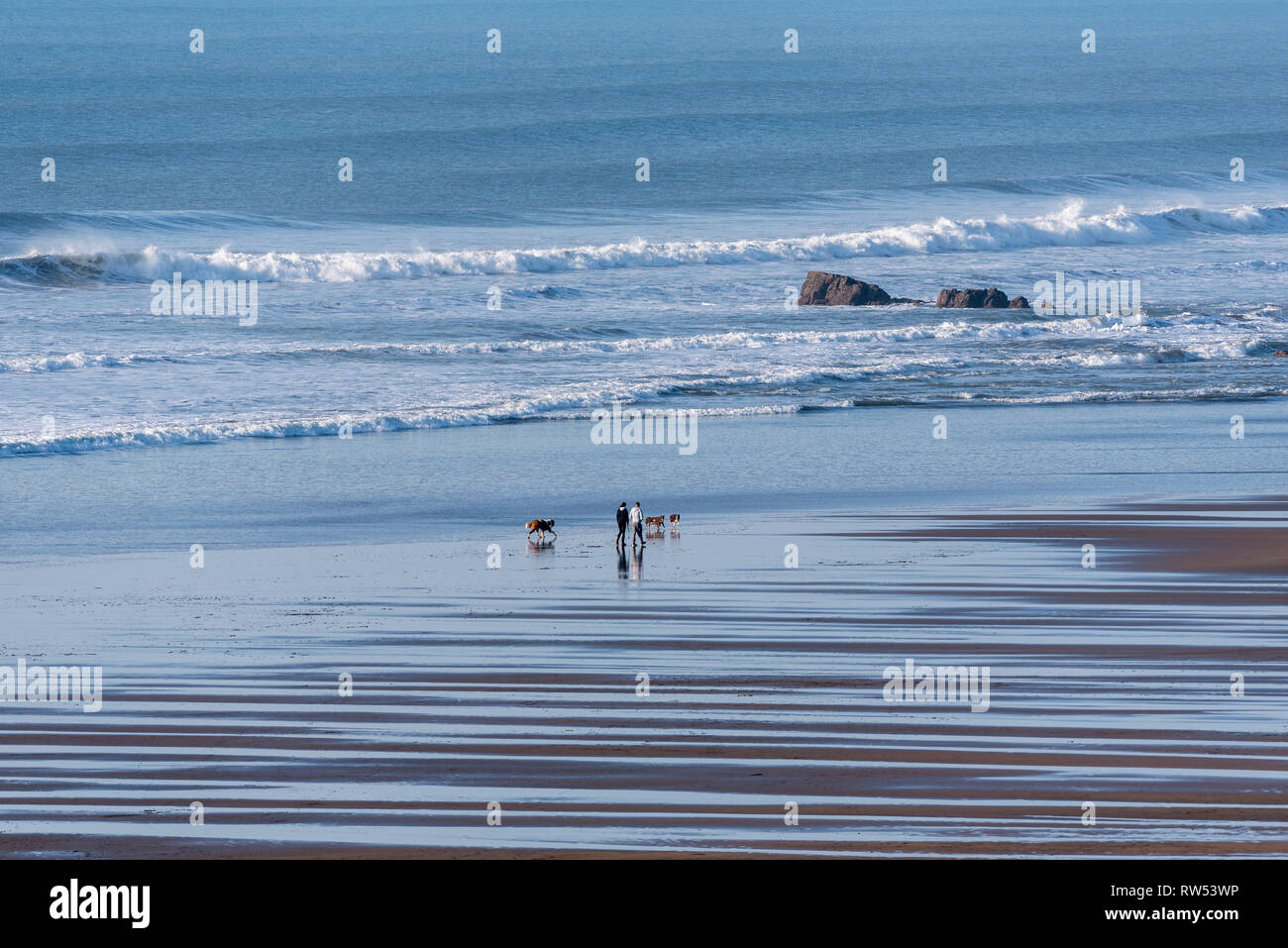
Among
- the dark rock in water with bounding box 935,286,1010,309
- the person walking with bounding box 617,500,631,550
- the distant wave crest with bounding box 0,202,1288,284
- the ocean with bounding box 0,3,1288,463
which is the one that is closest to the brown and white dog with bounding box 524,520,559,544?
the person walking with bounding box 617,500,631,550

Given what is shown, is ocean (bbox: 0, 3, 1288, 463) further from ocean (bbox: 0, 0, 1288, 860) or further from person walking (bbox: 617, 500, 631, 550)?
person walking (bbox: 617, 500, 631, 550)

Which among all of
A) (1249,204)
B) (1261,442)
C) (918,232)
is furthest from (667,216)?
(1261,442)

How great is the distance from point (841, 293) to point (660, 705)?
29.3 m

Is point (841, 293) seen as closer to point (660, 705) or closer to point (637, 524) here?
point (637, 524)

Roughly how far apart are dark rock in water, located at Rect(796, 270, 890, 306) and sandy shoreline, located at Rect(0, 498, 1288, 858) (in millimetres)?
23122

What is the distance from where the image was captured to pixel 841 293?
38688 millimetres

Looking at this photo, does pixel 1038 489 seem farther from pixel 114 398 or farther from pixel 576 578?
pixel 114 398

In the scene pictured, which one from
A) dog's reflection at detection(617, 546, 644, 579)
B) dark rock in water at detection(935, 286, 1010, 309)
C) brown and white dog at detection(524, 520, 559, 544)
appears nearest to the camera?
dog's reflection at detection(617, 546, 644, 579)

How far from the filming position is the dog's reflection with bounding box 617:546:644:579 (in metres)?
Answer: 14.4

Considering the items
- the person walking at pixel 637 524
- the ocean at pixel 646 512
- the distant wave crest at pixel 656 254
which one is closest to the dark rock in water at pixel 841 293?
the ocean at pixel 646 512

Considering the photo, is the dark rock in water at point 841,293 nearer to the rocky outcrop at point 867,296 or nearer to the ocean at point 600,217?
the rocky outcrop at point 867,296

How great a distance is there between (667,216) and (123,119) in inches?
1316

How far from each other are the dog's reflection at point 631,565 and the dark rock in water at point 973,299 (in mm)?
23869

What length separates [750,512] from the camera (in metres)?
17.5
